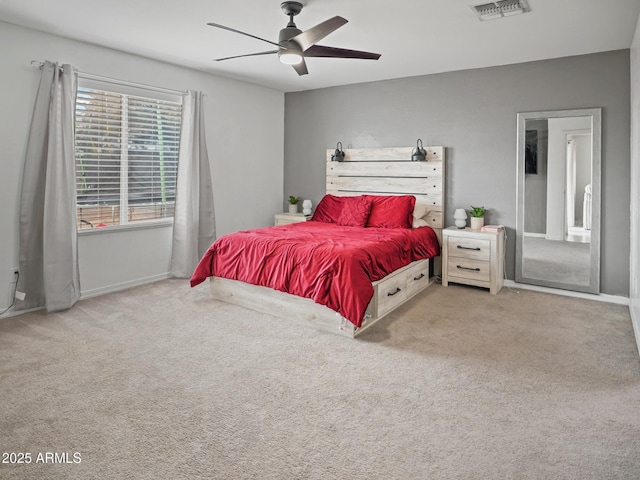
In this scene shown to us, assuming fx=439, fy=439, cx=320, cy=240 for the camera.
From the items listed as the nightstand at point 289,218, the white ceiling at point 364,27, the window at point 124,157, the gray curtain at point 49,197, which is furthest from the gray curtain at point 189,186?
the nightstand at point 289,218

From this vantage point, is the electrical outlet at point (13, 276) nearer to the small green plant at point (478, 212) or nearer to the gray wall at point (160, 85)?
the gray wall at point (160, 85)

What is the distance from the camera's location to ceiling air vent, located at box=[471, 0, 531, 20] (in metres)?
3.11

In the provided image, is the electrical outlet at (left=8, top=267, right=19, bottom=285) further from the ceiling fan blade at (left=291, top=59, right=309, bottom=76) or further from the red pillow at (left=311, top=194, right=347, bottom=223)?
the red pillow at (left=311, top=194, right=347, bottom=223)

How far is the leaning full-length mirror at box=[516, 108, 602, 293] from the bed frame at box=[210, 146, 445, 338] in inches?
35.6

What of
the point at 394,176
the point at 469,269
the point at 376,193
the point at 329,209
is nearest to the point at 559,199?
the point at 469,269

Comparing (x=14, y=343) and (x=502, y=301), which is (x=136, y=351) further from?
(x=502, y=301)

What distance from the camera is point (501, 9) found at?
126 inches

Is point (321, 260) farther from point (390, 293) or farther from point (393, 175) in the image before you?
point (393, 175)

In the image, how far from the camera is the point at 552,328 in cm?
354

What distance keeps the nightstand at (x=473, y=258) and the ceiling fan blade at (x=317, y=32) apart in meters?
2.62

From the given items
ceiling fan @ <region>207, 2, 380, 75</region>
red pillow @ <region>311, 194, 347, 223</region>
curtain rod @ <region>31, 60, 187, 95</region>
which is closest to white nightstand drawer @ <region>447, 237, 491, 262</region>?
red pillow @ <region>311, 194, 347, 223</region>

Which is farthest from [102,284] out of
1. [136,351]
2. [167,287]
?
[136,351]

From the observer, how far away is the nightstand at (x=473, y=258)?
4523 mm

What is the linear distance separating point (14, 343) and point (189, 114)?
2.96 metres
